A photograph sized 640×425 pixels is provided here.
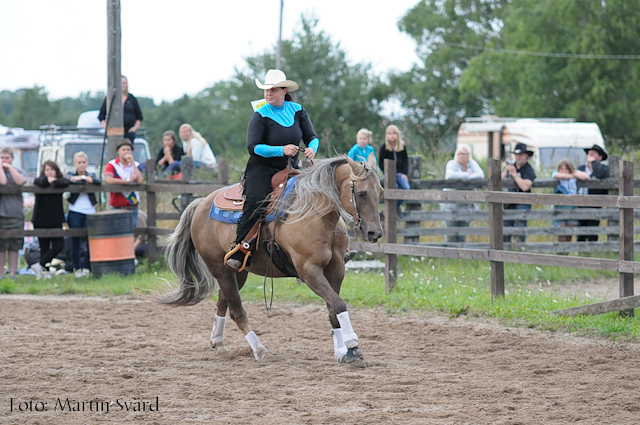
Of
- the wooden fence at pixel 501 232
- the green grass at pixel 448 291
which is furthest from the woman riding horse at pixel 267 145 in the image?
the wooden fence at pixel 501 232

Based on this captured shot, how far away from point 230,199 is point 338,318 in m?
1.67

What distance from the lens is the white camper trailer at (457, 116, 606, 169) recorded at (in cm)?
2172

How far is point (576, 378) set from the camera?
5.75 meters

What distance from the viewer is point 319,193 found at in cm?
644

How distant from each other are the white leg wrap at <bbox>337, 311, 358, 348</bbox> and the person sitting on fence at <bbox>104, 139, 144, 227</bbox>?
7101 millimetres

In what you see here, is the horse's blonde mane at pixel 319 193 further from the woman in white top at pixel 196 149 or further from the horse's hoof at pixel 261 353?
the woman in white top at pixel 196 149

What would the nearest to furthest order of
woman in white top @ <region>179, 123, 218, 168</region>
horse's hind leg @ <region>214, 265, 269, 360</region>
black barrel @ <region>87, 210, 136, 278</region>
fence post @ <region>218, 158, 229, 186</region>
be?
horse's hind leg @ <region>214, 265, 269, 360</region> → black barrel @ <region>87, 210, 136, 278</region> → fence post @ <region>218, 158, 229, 186</region> → woman in white top @ <region>179, 123, 218, 168</region>

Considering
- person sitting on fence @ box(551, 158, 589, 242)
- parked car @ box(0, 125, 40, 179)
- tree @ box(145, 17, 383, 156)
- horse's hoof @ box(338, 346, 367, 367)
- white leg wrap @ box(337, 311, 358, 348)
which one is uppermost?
tree @ box(145, 17, 383, 156)

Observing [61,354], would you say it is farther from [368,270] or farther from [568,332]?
[368,270]

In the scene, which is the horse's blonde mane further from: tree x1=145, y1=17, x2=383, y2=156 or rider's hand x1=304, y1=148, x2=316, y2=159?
tree x1=145, y1=17, x2=383, y2=156

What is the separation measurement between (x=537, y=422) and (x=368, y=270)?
7.55 m

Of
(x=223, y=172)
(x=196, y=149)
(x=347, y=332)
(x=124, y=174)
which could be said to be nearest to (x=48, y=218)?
(x=124, y=174)

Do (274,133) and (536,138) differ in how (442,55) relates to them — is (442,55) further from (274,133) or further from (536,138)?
(274,133)

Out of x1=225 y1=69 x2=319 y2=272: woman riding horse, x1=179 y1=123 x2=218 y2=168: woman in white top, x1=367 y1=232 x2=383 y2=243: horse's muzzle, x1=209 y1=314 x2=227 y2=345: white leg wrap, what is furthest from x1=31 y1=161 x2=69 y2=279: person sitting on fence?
x1=367 y1=232 x2=383 y2=243: horse's muzzle
